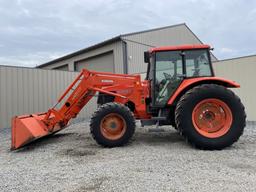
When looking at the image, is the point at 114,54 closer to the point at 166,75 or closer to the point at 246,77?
the point at 246,77

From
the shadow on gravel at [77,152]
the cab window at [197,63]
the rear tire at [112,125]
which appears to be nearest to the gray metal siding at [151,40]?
the cab window at [197,63]

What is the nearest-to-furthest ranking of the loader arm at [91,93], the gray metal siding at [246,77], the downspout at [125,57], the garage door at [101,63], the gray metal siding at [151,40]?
the loader arm at [91,93], the gray metal siding at [246,77], the downspout at [125,57], the gray metal siding at [151,40], the garage door at [101,63]

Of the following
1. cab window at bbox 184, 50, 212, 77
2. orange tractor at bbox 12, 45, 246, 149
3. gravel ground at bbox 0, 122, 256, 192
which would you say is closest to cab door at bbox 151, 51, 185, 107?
orange tractor at bbox 12, 45, 246, 149

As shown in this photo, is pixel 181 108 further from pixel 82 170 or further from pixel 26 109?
pixel 26 109

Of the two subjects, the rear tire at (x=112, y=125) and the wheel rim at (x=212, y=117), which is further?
the rear tire at (x=112, y=125)

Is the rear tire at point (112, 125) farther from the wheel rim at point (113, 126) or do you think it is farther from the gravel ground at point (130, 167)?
the gravel ground at point (130, 167)

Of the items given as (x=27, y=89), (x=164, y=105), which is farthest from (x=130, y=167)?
(x=27, y=89)

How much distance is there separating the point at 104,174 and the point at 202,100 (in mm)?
2686

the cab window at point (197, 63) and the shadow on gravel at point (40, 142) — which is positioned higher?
the cab window at point (197, 63)

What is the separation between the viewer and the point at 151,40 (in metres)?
17.7

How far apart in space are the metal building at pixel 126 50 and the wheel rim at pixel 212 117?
10.4 meters

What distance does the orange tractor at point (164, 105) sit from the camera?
559cm

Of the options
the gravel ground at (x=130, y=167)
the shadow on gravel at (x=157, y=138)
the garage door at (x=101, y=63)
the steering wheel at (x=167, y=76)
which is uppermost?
the garage door at (x=101, y=63)

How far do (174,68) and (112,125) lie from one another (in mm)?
1929
